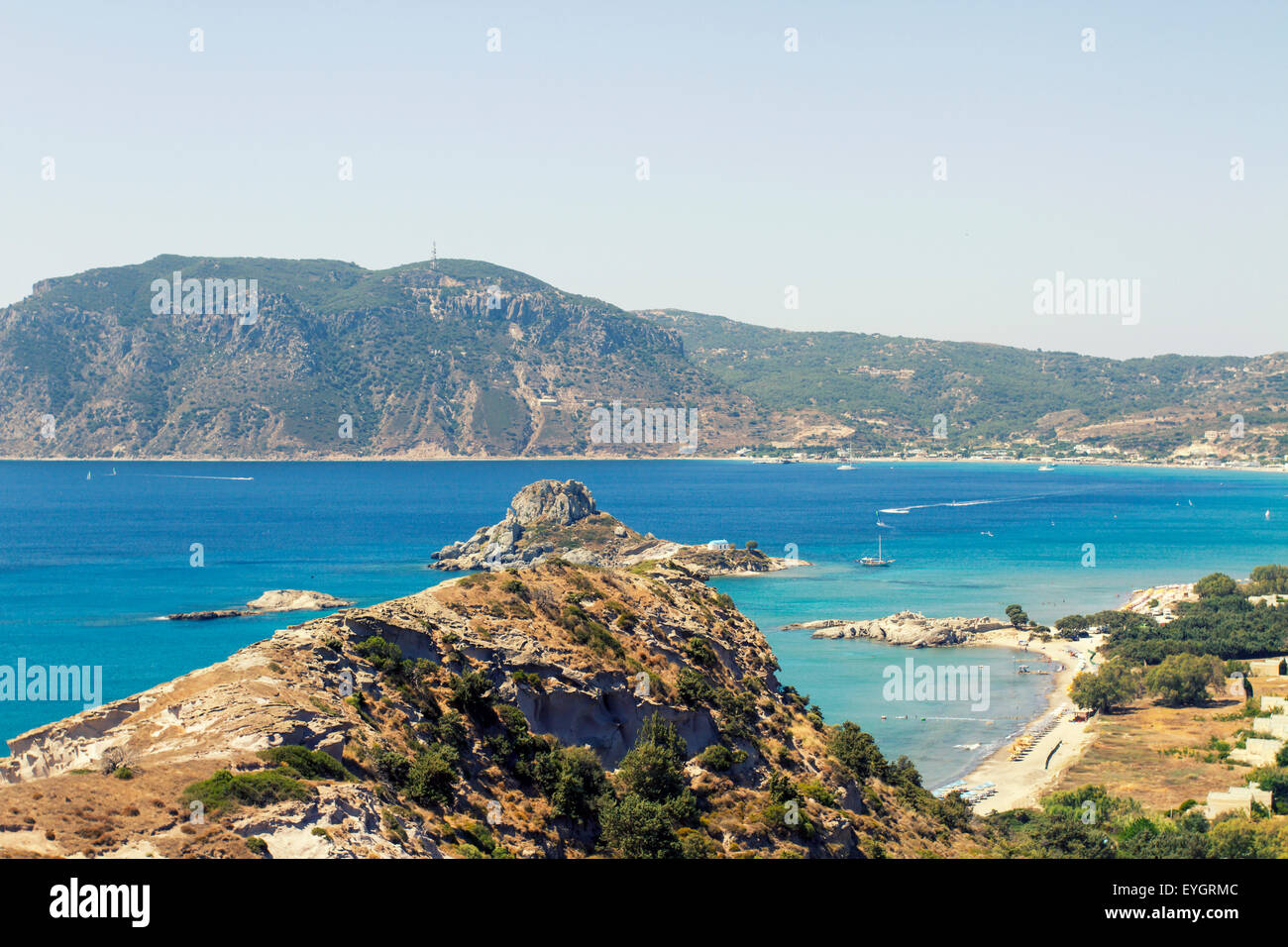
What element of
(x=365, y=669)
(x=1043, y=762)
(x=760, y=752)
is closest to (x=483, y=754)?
(x=365, y=669)

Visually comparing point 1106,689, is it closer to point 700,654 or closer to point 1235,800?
point 1235,800

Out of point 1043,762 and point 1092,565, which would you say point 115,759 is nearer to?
point 1043,762

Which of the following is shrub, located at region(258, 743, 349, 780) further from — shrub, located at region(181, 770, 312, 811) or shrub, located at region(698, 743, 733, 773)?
shrub, located at region(698, 743, 733, 773)

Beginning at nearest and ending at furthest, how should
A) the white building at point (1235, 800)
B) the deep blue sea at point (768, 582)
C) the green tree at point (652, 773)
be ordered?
1. the green tree at point (652, 773)
2. the white building at point (1235, 800)
3. the deep blue sea at point (768, 582)

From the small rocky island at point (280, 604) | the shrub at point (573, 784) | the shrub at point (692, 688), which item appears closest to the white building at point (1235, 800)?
the shrub at point (692, 688)

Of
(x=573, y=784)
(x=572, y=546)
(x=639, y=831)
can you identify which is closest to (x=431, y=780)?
(x=573, y=784)

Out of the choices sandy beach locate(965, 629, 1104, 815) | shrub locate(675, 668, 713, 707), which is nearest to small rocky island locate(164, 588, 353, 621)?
sandy beach locate(965, 629, 1104, 815)

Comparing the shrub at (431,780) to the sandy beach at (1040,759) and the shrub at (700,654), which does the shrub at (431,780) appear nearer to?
the shrub at (700,654)
